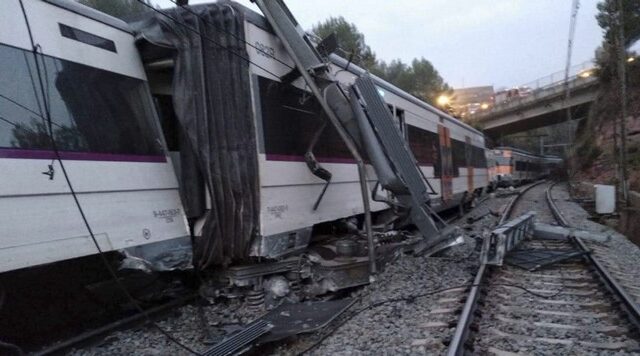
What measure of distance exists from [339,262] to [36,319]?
346cm

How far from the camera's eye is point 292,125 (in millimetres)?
6652

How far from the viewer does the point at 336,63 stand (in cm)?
773

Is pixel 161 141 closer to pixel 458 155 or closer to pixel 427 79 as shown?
pixel 458 155

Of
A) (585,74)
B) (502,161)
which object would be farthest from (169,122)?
(585,74)

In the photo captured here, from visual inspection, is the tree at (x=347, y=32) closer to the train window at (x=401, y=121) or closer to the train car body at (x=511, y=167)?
the train car body at (x=511, y=167)

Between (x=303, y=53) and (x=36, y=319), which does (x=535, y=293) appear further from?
(x=36, y=319)

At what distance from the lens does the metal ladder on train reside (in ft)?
21.1

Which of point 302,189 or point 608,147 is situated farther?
point 608,147

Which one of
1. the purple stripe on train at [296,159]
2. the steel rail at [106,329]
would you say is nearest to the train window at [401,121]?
the purple stripe on train at [296,159]

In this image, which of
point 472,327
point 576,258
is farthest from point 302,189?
point 576,258

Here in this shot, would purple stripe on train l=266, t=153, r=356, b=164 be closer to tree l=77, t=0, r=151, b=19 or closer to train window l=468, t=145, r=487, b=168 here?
train window l=468, t=145, r=487, b=168

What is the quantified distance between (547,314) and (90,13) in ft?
17.8

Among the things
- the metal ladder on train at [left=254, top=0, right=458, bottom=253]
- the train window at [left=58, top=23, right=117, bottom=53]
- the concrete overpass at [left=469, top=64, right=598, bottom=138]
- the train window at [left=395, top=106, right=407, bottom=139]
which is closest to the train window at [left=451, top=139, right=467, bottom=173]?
the train window at [left=395, top=106, right=407, bottom=139]

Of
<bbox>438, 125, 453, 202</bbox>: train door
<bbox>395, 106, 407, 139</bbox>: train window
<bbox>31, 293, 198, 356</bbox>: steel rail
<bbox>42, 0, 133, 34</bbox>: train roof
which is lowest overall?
<bbox>31, 293, 198, 356</bbox>: steel rail
